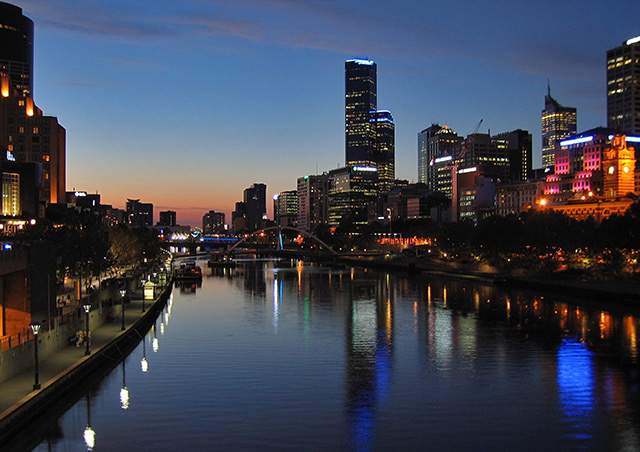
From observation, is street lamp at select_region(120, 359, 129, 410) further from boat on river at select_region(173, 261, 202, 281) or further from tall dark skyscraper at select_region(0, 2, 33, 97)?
tall dark skyscraper at select_region(0, 2, 33, 97)

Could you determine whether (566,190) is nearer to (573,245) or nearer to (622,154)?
(622,154)

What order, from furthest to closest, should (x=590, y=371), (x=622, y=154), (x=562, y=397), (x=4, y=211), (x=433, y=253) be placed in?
1. (x=622, y=154)
2. (x=433, y=253)
3. (x=4, y=211)
4. (x=590, y=371)
5. (x=562, y=397)

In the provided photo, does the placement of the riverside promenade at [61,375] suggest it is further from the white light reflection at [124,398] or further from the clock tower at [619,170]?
the clock tower at [619,170]

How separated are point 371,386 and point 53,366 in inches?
501

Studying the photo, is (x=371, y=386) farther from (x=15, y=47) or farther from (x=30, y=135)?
(x=15, y=47)

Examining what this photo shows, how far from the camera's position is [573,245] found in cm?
6794

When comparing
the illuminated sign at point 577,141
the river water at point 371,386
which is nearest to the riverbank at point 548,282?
the river water at point 371,386

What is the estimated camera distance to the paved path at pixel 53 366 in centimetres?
1983

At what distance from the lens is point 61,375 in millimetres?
22844

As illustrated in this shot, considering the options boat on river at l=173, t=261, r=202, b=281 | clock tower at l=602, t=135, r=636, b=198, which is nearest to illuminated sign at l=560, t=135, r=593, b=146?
clock tower at l=602, t=135, r=636, b=198

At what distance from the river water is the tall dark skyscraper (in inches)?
6238

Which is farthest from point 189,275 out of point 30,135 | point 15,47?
point 15,47

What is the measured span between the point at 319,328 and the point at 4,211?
54.5 m

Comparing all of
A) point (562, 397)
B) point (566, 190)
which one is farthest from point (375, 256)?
point (562, 397)
